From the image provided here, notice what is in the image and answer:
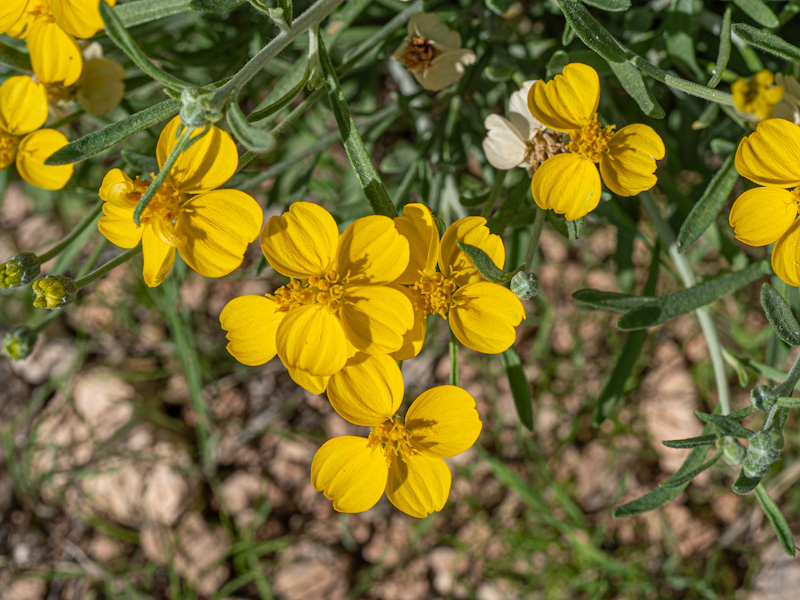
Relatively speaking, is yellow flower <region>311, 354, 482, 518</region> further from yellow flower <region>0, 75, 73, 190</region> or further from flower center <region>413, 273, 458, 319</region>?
yellow flower <region>0, 75, 73, 190</region>

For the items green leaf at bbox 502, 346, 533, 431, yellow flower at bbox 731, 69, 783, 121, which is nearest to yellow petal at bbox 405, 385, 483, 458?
green leaf at bbox 502, 346, 533, 431

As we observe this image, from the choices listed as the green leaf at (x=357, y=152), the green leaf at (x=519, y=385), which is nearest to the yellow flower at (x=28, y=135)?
the green leaf at (x=357, y=152)

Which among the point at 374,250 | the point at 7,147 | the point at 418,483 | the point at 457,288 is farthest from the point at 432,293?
the point at 7,147

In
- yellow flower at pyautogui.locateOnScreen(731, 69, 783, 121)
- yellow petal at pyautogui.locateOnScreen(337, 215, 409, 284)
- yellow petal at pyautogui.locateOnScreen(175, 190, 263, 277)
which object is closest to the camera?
yellow flower at pyautogui.locateOnScreen(731, 69, 783, 121)

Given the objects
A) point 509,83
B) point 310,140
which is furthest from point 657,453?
point 310,140

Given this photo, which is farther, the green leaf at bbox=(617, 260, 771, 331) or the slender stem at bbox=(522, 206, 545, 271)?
the green leaf at bbox=(617, 260, 771, 331)
